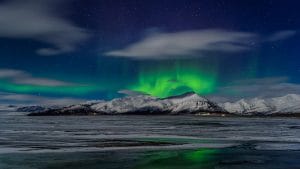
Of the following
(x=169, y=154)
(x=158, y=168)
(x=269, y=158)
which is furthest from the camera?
(x=169, y=154)

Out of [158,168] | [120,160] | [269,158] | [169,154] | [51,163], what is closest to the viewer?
[158,168]

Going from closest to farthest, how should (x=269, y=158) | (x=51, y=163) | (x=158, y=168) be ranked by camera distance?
(x=158, y=168) → (x=51, y=163) → (x=269, y=158)

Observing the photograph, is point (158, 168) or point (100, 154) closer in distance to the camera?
point (158, 168)

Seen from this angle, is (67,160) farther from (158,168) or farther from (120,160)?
(158,168)

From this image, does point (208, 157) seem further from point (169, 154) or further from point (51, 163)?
point (51, 163)

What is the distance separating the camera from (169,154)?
81.3 ft

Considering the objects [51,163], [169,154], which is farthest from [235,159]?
[51,163]

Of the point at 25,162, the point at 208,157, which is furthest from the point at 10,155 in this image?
the point at 208,157

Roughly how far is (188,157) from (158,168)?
184 inches

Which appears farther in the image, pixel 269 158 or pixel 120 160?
pixel 269 158

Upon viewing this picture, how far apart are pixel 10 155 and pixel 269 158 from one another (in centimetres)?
1379

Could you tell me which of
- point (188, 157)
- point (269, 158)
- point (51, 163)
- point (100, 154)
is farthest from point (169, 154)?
point (51, 163)

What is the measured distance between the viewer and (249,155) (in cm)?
2473

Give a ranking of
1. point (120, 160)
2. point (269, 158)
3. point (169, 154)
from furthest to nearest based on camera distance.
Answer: point (169, 154) < point (269, 158) < point (120, 160)
